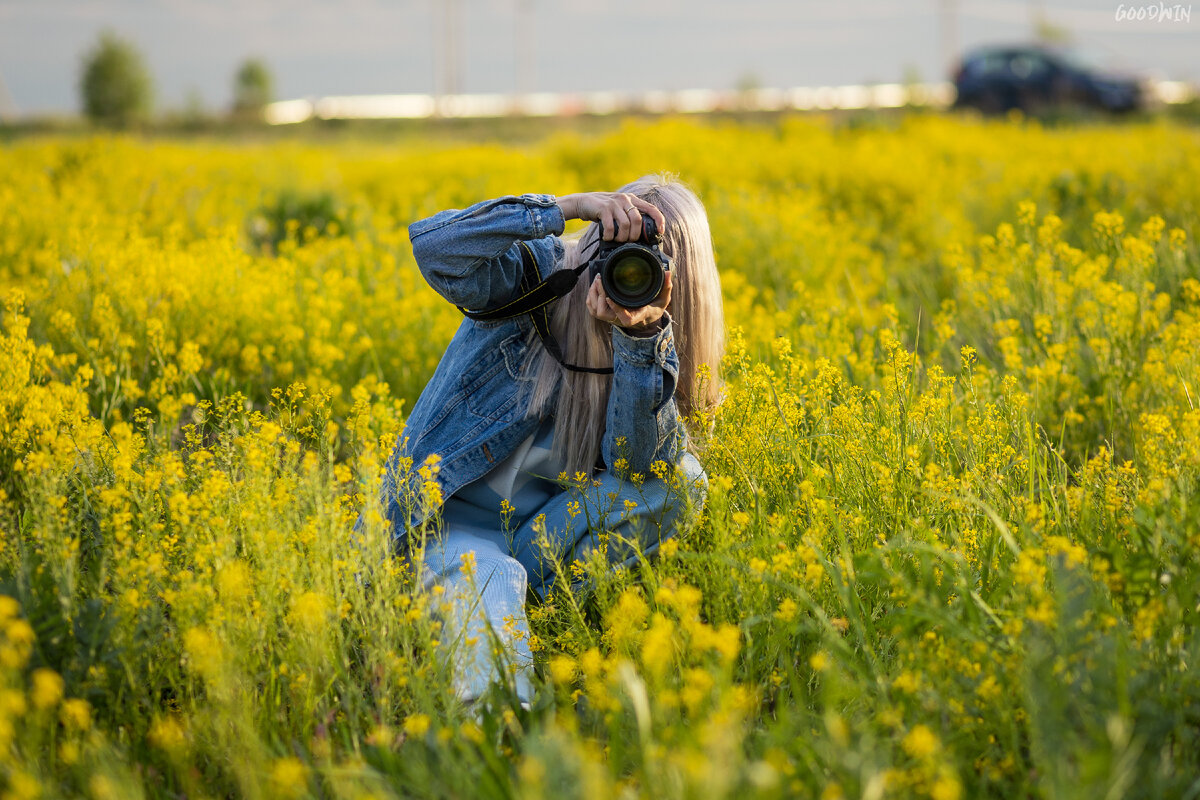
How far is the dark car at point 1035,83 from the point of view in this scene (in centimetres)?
1509

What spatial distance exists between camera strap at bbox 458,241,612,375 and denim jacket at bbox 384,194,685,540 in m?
0.02

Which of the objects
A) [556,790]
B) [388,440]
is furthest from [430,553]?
[556,790]

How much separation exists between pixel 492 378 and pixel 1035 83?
16.3 meters

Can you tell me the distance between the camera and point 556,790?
1.25 meters

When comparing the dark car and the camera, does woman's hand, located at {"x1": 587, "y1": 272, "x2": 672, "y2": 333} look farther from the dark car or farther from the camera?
the dark car

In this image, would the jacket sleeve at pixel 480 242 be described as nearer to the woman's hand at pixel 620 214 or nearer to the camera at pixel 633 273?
the woman's hand at pixel 620 214

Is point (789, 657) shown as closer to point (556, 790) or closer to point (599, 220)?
point (556, 790)

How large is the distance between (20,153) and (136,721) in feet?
27.9

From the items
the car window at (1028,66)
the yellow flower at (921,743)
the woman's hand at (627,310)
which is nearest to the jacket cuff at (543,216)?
the woman's hand at (627,310)

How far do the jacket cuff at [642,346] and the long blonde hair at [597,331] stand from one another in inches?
6.0

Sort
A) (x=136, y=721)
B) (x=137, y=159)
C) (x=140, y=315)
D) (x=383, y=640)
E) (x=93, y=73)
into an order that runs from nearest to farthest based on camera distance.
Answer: (x=136, y=721), (x=383, y=640), (x=140, y=315), (x=137, y=159), (x=93, y=73)

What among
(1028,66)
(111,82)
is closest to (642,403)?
(1028,66)

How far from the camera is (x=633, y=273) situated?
2.04 m

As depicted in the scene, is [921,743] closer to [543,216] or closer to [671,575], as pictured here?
[671,575]
